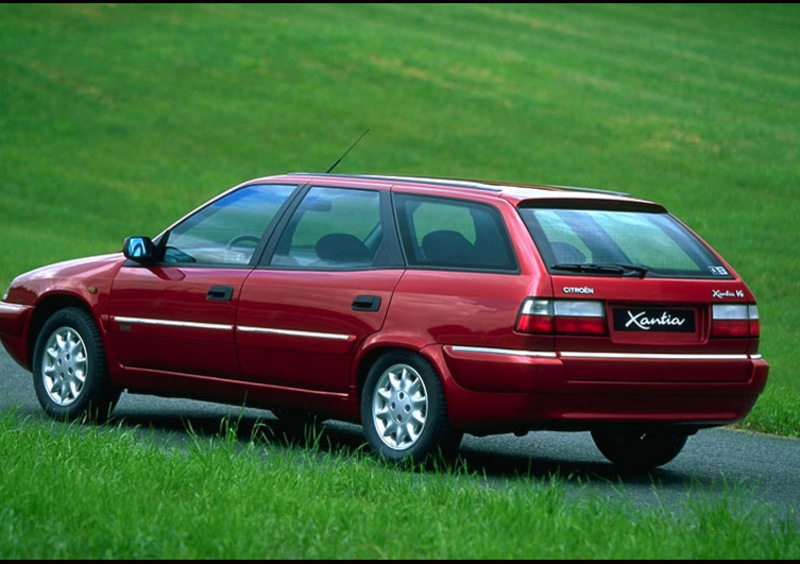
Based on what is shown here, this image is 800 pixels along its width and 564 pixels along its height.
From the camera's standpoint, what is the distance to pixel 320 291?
30.9ft

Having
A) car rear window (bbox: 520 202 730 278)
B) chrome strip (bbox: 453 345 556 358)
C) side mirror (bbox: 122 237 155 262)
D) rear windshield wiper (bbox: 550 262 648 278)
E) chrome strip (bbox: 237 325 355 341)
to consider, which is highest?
car rear window (bbox: 520 202 730 278)

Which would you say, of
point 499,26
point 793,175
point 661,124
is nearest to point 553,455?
point 793,175

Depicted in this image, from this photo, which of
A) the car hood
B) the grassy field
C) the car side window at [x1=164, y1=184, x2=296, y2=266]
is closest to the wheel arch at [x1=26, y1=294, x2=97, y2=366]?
the car hood

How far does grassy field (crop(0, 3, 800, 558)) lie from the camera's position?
97.2 feet

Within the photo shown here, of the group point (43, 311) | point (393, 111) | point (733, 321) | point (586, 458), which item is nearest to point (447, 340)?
point (733, 321)

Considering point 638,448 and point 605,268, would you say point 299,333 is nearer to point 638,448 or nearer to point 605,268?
point 605,268

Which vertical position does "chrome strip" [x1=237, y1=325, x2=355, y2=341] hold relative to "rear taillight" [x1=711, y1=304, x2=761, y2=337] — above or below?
below

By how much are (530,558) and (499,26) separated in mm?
46222

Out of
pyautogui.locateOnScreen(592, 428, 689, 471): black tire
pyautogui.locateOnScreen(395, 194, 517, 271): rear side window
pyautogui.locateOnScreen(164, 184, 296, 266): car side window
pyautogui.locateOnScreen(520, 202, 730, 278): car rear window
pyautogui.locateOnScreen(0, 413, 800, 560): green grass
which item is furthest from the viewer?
pyautogui.locateOnScreen(164, 184, 296, 266): car side window

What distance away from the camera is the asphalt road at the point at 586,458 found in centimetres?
860

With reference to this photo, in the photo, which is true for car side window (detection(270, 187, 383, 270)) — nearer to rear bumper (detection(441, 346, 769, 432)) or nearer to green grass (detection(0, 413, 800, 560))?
rear bumper (detection(441, 346, 769, 432))

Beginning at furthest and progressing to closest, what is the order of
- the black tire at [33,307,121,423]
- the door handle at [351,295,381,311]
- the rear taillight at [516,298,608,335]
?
1. the black tire at [33,307,121,423]
2. the door handle at [351,295,381,311]
3. the rear taillight at [516,298,608,335]

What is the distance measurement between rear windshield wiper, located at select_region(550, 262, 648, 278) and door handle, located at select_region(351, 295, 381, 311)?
1.02 metres

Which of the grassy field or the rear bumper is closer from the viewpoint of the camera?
the rear bumper
